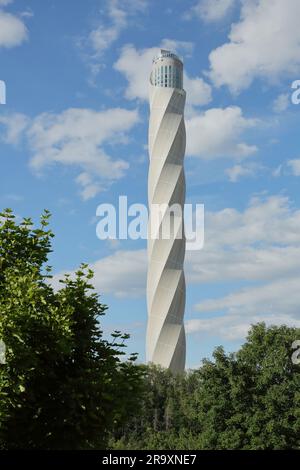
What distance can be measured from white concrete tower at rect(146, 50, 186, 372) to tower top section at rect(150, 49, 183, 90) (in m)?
0.26

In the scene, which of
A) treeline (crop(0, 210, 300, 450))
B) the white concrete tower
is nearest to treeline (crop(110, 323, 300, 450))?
treeline (crop(0, 210, 300, 450))

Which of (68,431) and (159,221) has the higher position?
(159,221)

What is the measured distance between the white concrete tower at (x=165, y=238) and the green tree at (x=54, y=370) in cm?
5952

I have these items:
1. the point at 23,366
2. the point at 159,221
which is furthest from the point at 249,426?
the point at 159,221

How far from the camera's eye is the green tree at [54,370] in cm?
2069

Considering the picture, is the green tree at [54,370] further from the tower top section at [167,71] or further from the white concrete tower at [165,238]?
the tower top section at [167,71]

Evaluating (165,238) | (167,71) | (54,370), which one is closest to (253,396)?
(54,370)

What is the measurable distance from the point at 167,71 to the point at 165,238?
25.7 meters

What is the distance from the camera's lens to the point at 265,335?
162 feet

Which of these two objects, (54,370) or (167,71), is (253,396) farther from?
(167,71)

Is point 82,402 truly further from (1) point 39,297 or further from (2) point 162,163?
(2) point 162,163

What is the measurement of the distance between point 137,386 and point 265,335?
2607 centimetres

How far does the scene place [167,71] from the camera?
3772 inches

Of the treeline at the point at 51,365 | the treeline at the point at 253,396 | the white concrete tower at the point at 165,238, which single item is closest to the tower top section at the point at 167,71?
the white concrete tower at the point at 165,238
